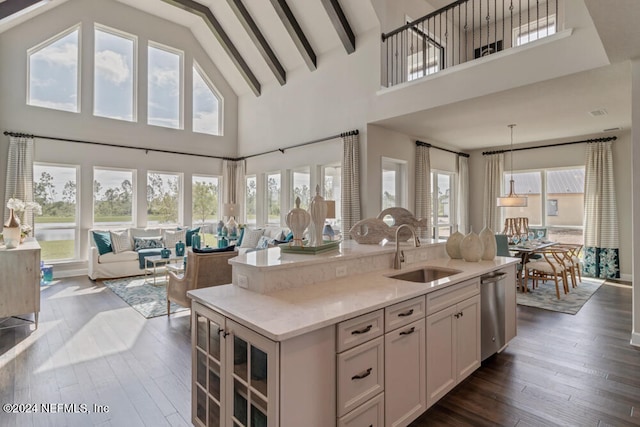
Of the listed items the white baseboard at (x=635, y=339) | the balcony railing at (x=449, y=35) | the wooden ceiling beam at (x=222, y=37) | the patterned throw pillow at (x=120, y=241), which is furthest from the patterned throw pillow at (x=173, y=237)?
the white baseboard at (x=635, y=339)

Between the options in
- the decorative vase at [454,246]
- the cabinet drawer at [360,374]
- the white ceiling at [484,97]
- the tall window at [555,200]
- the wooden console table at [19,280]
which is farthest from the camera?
the tall window at [555,200]

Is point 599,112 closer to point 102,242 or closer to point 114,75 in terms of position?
point 102,242

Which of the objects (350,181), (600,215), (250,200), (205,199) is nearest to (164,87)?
(205,199)

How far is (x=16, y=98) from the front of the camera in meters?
6.18

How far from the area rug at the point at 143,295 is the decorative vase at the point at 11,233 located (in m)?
1.55

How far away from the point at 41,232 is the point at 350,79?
6685mm

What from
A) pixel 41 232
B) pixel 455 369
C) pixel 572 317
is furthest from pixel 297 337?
pixel 41 232

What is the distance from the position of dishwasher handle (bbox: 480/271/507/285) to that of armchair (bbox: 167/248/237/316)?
266 centimetres

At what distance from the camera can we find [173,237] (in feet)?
23.7

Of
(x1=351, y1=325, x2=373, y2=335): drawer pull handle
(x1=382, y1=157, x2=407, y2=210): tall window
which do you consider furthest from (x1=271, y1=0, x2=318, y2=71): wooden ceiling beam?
(x1=351, y1=325, x2=373, y2=335): drawer pull handle

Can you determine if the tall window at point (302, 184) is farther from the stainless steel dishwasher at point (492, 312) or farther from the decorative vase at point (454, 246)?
the stainless steel dishwasher at point (492, 312)

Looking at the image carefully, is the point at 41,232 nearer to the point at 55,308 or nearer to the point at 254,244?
the point at 55,308

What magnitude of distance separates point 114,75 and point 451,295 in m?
8.25

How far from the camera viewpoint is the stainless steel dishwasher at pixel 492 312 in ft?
9.06
